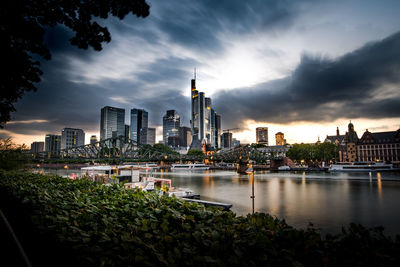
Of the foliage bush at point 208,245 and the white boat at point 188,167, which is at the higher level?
the foliage bush at point 208,245

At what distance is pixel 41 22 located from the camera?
6.30 meters

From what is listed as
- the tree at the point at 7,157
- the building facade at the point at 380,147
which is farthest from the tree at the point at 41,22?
the building facade at the point at 380,147

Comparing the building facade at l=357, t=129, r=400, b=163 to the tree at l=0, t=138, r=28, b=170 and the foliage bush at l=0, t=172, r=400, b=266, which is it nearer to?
the foliage bush at l=0, t=172, r=400, b=266

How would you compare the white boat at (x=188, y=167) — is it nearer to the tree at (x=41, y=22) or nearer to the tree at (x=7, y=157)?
the tree at (x=7, y=157)

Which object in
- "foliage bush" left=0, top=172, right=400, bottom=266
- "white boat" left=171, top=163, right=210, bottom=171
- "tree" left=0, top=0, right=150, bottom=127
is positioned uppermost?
"tree" left=0, top=0, right=150, bottom=127

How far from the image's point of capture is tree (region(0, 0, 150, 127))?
5.50 metres

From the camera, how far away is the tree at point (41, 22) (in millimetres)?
5500

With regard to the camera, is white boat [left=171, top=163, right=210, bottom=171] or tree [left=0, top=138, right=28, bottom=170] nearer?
tree [left=0, top=138, right=28, bottom=170]

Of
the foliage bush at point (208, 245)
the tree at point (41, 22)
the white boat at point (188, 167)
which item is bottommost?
the white boat at point (188, 167)

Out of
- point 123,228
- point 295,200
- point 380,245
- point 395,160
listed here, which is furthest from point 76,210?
point 395,160

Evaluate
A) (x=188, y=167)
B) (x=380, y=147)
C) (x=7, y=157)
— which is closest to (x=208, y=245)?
(x=7, y=157)

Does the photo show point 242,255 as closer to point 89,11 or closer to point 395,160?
point 89,11

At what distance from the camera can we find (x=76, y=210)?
6.09m

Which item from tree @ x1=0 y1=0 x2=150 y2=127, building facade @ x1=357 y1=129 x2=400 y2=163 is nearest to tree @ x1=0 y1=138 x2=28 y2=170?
tree @ x1=0 y1=0 x2=150 y2=127
